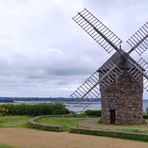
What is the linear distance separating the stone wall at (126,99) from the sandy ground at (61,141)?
8288mm

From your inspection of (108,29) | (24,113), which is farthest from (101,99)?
(24,113)

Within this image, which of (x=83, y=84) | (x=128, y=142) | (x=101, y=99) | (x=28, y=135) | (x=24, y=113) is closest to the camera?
(x=128, y=142)

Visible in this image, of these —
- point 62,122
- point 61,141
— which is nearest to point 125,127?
point 62,122

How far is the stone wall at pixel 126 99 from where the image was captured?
106 ft

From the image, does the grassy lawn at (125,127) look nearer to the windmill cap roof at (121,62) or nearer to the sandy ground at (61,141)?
the sandy ground at (61,141)

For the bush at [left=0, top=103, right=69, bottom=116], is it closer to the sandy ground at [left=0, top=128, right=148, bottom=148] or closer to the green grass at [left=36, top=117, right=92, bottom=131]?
the green grass at [left=36, top=117, right=92, bottom=131]

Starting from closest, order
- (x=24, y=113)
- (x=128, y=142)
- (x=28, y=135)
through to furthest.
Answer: (x=128, y=142)
(x=28, y=135)
(x=24, y=113)

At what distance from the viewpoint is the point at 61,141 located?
71.8ft

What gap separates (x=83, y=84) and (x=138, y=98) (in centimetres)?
472

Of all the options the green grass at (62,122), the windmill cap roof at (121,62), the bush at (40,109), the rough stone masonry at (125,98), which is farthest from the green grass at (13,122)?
the windmill cap roof at (121,62)

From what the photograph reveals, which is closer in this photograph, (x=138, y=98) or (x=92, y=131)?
(x=92, y=131)

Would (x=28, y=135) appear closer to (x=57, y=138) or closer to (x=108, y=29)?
(x=57, y=138)

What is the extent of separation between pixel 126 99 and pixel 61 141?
11514 mm

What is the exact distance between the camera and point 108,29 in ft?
109
